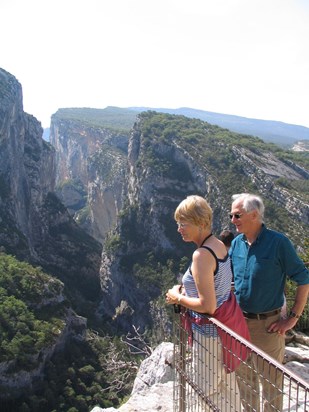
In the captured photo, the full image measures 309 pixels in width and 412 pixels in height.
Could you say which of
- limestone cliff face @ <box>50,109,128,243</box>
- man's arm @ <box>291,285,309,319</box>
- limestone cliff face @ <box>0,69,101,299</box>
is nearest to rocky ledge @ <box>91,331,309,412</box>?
man's arm @ <box>291,285,309,319</box>

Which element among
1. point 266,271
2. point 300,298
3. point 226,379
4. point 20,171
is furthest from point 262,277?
point 20,171

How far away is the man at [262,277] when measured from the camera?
181 inches

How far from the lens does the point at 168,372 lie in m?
8.15

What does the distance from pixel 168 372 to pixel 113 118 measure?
16975 centimetres

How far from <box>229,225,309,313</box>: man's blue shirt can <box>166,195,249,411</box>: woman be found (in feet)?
1.54

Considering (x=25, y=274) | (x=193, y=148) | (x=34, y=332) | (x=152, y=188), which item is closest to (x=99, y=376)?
(x=34, y=332)

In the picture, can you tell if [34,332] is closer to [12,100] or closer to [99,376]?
[99,376]

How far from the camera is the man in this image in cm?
461

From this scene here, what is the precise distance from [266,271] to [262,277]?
0.08 metres

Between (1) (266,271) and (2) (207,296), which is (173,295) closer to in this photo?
(2) (207,296)

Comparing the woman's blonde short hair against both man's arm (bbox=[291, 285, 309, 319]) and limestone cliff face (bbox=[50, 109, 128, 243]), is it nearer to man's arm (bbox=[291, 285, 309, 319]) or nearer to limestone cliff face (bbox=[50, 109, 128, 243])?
man's arm (bbox=[291, 285, 309, 319])

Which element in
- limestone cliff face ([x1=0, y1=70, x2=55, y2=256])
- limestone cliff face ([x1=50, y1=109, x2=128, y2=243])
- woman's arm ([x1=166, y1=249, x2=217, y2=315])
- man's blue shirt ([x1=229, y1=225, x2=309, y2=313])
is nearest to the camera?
woman's arm ([x1=166, y1=249, x2=217, y2=315])

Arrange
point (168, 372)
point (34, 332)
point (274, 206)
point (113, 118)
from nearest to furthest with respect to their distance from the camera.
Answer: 1. point (168, 372)
2. point (34, 332)
3. point (274, 206)
4. point (113, 118)

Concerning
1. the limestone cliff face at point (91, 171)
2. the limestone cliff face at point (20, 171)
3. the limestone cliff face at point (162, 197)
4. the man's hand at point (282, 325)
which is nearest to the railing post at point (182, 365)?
the man's hand at point (282, 325)
